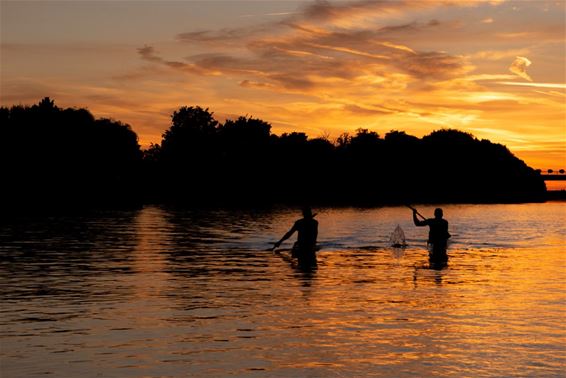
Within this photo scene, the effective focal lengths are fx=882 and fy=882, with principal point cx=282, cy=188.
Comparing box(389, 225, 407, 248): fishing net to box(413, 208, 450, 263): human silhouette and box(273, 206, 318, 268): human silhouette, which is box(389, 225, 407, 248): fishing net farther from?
box(273, 206, 318, 268): human silhouette

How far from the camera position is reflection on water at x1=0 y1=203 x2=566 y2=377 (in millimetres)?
17109

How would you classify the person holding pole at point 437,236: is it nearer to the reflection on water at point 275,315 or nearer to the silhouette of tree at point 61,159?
the reflection on water at point 275,315

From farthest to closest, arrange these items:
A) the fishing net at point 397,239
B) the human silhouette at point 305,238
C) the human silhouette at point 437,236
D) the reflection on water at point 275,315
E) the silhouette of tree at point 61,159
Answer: the silhouette of tree at point 61,159 → the fishing net at point 397,239 → the human silhouette at point 437,236 → the human silhouette at point 305,238 → the reflection on water at point 275,315

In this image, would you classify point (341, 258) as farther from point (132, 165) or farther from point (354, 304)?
point (132, 165)

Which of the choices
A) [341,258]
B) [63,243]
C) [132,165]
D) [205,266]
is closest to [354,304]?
[205,266]

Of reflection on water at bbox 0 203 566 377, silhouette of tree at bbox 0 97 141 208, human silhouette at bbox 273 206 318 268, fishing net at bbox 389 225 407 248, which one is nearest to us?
reflection on water at bbox 0 203 566 377

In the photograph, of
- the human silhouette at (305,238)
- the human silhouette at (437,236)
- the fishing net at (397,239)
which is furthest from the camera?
the fishing net at (397,239)

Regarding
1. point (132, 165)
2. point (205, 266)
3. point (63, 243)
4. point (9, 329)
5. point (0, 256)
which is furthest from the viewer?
point (132, 165)

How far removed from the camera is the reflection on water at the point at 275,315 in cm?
1711

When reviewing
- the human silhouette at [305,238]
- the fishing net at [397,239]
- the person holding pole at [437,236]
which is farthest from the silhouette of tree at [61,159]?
the person holding pole at [437,236]

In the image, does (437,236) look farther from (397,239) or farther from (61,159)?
(61,159)

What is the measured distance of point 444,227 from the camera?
142ft

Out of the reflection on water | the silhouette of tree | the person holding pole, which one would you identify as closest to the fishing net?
the reflection on water

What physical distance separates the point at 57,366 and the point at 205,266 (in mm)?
21069
